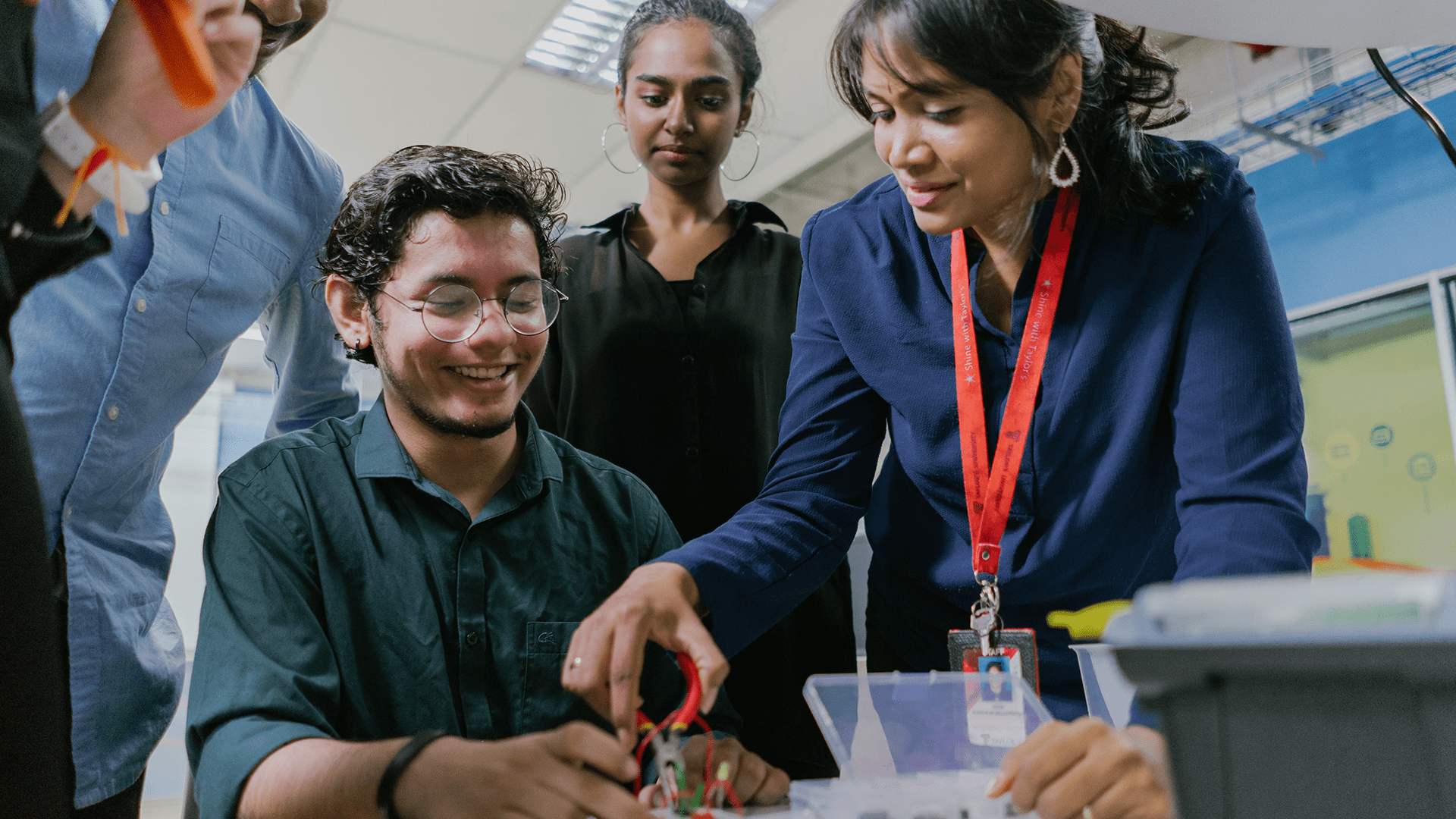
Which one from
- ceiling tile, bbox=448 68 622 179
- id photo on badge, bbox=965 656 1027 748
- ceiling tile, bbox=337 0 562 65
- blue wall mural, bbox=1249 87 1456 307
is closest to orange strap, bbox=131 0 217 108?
id photo on badge, bbox=965 656 1027 748

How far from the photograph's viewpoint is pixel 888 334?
122 cm

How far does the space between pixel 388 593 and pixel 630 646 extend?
45 centimetres

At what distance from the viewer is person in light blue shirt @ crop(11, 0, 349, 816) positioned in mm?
1166

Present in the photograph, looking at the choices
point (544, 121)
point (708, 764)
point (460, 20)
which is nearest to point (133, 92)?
point (708, 764)

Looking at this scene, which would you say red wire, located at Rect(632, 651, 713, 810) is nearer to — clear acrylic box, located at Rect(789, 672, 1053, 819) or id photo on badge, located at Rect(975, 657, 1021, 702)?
clear acrylic box, located at Rect(789, 672, 1053, 819)

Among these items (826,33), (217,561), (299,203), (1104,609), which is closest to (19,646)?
(217,561)

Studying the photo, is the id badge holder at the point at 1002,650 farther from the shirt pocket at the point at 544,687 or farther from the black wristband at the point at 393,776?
the black wristband at the point at 393,776

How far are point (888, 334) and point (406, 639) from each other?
2.16ft

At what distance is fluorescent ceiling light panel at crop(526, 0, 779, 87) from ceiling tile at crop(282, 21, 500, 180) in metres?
0.25

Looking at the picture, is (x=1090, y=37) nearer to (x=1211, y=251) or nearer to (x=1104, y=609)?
(x=1211, y=251)

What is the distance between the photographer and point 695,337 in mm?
1699

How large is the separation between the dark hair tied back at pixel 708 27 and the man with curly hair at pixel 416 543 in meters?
0.41

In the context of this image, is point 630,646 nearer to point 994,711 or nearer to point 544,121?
point 994,711

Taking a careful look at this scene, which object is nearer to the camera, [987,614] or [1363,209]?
[987,614]
